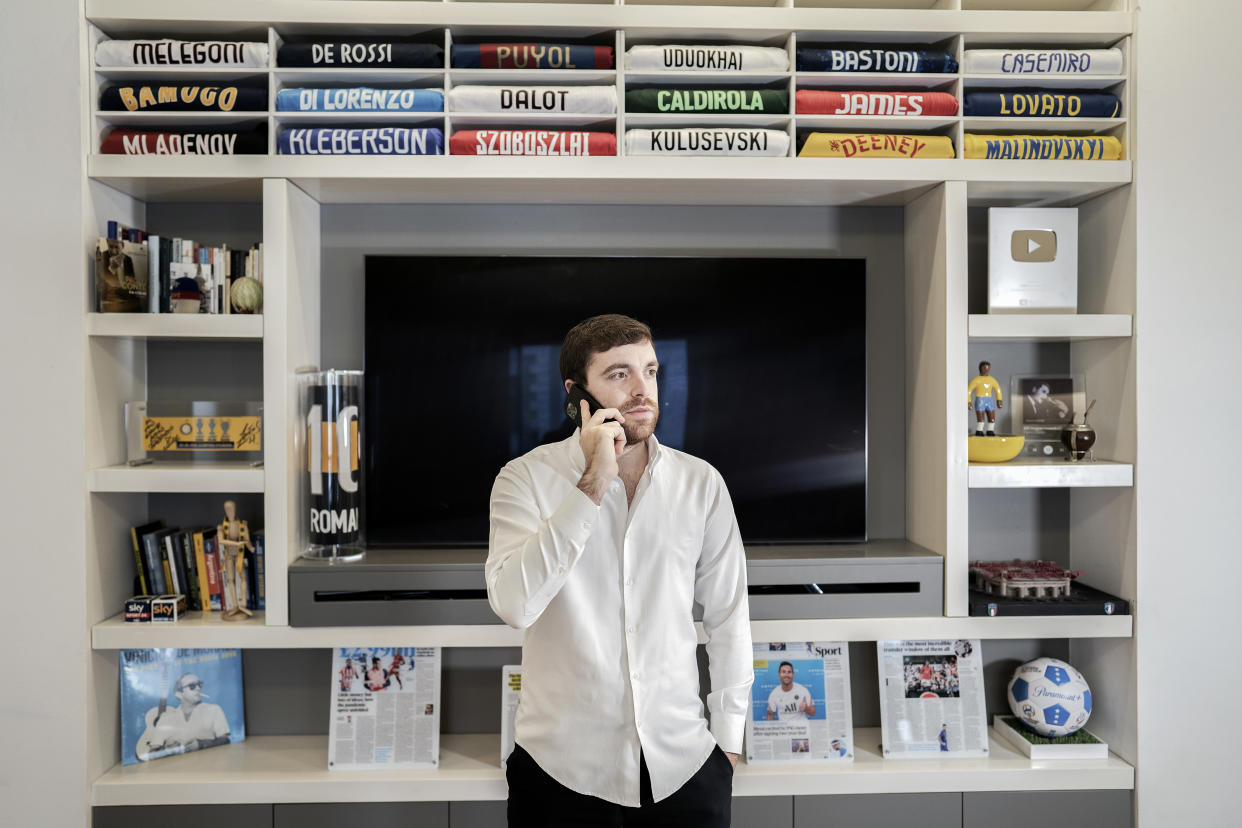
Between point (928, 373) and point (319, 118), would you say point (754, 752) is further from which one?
point (319, 118)

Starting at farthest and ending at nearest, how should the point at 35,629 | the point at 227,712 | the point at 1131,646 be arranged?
the point at 227,712 → the point at 1131,646 → the point at 35,629

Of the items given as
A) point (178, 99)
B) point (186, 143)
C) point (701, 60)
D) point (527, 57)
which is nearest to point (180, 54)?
point (178, 99)

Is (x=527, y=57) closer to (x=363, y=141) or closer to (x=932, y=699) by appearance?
(x=363, y=141)

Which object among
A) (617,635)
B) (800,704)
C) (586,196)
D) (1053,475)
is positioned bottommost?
(800,704)

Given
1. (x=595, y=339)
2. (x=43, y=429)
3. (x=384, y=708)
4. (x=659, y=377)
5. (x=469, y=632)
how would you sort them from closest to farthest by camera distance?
(x=595, y=339), (x=43, y=429), (x=469, y=632), (x=384, y=708), (x=659, y=377)

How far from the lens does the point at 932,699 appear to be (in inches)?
104

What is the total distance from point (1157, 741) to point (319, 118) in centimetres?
277

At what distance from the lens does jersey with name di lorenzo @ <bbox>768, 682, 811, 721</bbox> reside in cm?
260

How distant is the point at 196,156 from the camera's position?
2.38 meters

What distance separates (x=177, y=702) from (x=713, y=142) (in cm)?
214

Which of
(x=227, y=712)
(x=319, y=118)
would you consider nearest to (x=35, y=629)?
(x=227, y=712)

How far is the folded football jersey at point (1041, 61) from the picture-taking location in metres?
2.48

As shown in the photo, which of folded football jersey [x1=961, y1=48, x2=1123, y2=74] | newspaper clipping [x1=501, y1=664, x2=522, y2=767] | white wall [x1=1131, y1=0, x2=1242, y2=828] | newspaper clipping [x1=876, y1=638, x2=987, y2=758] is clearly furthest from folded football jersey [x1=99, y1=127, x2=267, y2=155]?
white wall [x1=1131, y1=0, x2=1242, y2=828]

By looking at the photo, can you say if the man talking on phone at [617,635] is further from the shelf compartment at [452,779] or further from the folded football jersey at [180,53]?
the folded football jersey at [180,53]
